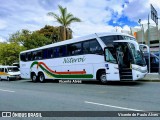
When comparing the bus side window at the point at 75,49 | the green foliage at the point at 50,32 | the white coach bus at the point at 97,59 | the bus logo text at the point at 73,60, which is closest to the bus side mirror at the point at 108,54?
the white coach bus at the point at 97,59

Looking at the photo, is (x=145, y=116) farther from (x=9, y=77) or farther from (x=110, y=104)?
(x=9, y=77)

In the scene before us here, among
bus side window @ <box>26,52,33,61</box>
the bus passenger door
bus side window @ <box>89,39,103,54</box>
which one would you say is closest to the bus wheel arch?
the bus passenger door

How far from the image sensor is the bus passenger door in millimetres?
18703

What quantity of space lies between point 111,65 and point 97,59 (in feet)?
5.04

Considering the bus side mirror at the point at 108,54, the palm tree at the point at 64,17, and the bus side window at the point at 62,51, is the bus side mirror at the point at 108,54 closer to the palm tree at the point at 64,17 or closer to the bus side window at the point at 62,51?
the bus side window at the point at 62,51

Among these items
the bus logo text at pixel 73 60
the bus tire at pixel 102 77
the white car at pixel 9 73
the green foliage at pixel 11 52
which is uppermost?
the green foliage at pixel 11 52

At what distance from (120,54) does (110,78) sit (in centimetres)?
179

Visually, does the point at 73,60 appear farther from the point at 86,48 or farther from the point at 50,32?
the point at 50,32

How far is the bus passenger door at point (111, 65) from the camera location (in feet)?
61.4

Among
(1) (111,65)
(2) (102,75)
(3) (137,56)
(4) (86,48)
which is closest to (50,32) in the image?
(4) (86,48)

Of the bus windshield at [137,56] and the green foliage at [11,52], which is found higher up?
the green foliage at [11,52]

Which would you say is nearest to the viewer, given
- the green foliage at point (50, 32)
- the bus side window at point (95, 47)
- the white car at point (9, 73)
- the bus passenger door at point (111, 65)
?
the bus passenger door at point (111, 65)

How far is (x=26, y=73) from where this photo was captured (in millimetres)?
30359

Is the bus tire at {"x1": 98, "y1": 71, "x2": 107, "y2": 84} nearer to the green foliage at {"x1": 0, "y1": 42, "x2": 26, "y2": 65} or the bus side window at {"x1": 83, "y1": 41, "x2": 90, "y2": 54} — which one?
the bus side window at {"x1": 83, "y1": 41, "x2": 90, "y2": 54}
